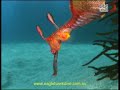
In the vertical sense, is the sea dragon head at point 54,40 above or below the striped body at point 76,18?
below

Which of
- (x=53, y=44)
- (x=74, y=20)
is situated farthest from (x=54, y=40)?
(x=74, y=20)

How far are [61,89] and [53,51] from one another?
0.41m

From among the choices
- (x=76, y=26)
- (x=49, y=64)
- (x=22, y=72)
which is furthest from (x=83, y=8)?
(x=22, y=72)

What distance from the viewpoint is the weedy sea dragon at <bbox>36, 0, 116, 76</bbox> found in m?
3.44

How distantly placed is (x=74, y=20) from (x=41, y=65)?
0.59 metres

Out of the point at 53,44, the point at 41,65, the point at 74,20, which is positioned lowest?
the point at 41,65

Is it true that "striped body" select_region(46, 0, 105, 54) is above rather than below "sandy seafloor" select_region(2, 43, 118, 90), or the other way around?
above

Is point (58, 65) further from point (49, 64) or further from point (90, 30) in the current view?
point (90, 30)

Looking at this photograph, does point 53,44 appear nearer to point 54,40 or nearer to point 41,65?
point 54,40

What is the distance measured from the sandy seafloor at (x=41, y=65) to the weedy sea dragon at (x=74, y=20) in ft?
0.19

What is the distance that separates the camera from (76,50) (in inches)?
141

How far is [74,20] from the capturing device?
3.53 m

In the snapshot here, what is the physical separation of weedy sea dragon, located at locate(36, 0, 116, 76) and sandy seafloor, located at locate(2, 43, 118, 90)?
6cm

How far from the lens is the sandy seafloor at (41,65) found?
11.6 ft
